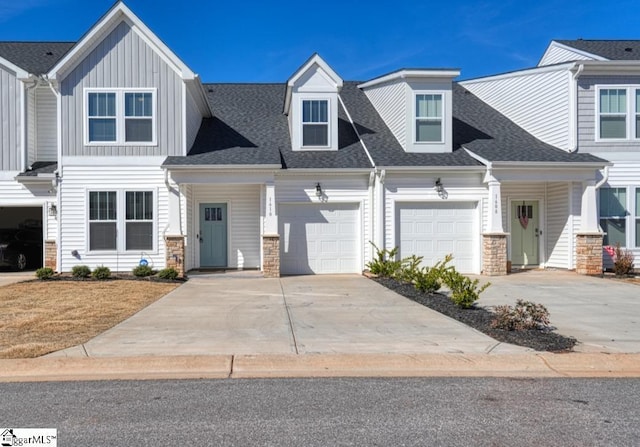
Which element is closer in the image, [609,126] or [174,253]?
[174,253]

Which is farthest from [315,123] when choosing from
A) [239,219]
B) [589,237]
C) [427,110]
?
[589,237]

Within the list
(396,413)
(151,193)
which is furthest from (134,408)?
(151,193)

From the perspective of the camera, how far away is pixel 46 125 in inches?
632

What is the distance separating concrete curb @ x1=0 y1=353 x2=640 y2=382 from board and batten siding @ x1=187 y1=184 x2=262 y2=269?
32.9ft

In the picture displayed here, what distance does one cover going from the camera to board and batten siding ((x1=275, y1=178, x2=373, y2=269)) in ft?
49.8

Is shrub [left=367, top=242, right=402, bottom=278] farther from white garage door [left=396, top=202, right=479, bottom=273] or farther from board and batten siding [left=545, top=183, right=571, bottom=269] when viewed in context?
board and batten siding [left=545, top=183, right=571, bottom=269]

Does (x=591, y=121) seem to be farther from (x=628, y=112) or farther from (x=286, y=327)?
(x=286, y=327)

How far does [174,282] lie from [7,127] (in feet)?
25.9

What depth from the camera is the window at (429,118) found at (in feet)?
51.9

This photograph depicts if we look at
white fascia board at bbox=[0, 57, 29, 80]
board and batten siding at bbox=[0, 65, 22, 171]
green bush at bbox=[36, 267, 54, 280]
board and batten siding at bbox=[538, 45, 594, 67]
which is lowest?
green bush at bbox=[36, 267, 54, 280]

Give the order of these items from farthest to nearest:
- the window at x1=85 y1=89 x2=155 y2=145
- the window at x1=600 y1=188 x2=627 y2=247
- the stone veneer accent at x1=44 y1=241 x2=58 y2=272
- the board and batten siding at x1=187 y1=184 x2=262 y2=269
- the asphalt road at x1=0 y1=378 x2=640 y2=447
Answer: the board and batten siding at x1=187 y1=184 x2=262 y2=269 → the window at x1=600 y1=188 x2=627 y2=247 → the stone veneer accent at x1=44 y1=241 x2=58 y2=272 → the window at x1=85 y1=89 x2=155 y2=145 → the asphalt road at x1=0 y1=378 x2=640 y2=447

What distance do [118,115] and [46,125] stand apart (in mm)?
3394

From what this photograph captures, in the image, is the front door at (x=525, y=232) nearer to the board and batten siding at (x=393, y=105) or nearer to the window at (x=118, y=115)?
the board and batten siding at (x=393, y=105)

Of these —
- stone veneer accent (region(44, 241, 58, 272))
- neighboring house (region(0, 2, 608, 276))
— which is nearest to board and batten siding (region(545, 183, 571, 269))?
neighboring house (region(0, 2, 608, 276))
